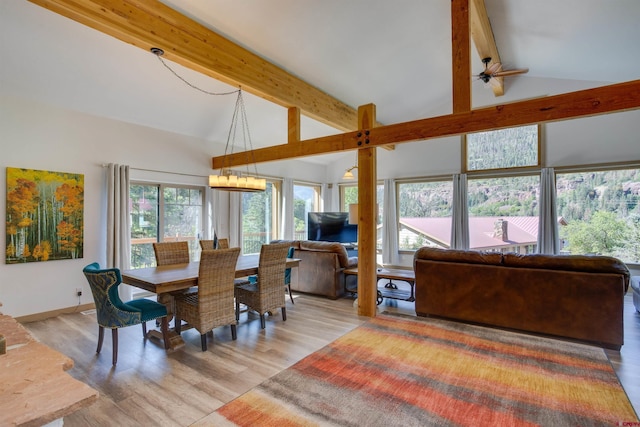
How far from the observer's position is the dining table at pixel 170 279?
300 centimetres

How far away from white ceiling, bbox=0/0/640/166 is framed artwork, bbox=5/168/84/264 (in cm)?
105

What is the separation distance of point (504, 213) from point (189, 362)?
6.72 meters

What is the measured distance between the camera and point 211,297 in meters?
3.30

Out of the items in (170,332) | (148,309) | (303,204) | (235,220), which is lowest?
(170,332)

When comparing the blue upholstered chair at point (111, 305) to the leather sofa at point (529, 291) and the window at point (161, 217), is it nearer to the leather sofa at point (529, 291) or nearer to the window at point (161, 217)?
the window at point (161, 217)

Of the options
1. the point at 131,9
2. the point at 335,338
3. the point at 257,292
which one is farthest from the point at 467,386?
the point at 131,9

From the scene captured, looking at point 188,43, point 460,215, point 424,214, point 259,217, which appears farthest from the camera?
point 424,214

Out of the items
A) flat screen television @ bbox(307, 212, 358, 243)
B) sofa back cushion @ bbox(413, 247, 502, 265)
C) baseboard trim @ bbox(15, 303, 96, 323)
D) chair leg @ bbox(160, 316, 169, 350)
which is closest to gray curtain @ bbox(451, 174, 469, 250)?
flat screen television @ bbox(307, 212, 358, 243)

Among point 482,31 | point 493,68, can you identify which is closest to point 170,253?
point 482,31

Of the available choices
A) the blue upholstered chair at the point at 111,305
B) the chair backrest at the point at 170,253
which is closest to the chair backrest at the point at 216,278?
the blue upholstered chair at the point at 111,305

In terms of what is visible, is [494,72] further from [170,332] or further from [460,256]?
[170,332]

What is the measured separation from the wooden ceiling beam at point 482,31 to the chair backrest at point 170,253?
454 centimetres

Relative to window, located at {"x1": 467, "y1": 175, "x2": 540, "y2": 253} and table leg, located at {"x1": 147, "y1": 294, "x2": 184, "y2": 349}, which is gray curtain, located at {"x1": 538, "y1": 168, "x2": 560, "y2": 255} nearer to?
window, located at {"x1": 467, "y1": 175, "x2": 540, "y2": 253}

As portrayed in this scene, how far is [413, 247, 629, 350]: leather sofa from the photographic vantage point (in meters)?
3.24
